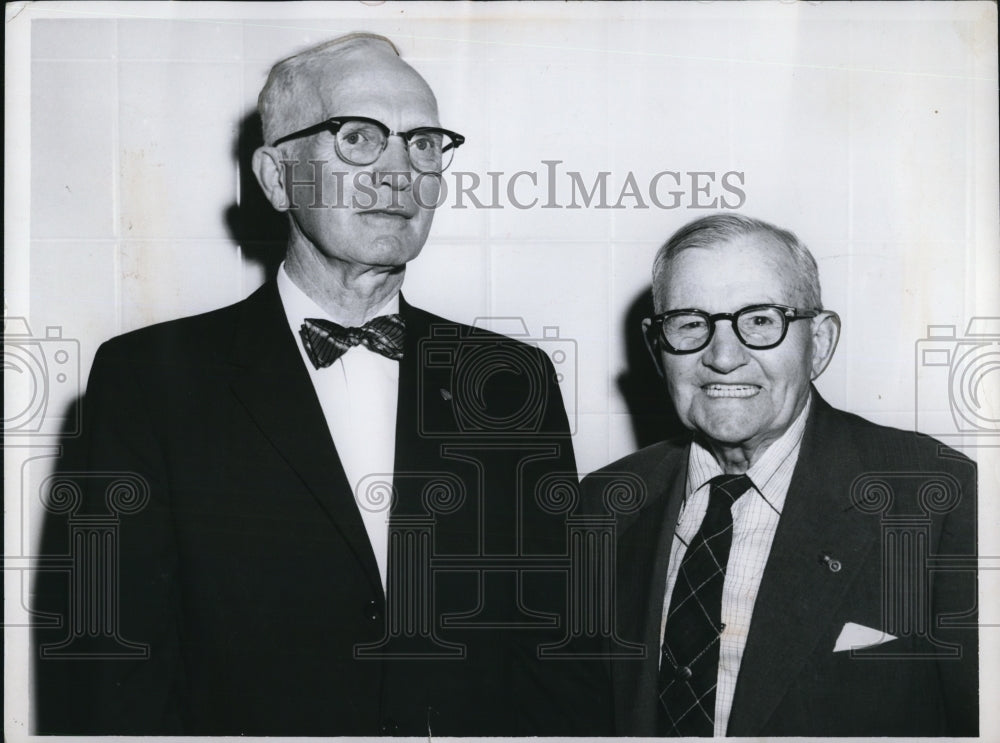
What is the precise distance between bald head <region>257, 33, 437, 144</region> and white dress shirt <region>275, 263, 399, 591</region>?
30cm

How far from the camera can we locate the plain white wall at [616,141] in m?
1.65

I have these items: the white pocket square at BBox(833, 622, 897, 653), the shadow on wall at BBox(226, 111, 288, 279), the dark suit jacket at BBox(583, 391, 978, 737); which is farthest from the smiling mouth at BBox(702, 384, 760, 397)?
the shadow on wall at BBox(226, 111, 288, 279)

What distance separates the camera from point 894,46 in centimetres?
166

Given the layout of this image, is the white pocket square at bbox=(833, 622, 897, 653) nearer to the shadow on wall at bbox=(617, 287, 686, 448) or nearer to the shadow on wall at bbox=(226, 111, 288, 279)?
the shadow on wall at bbox=(617, 287, 686, 448)

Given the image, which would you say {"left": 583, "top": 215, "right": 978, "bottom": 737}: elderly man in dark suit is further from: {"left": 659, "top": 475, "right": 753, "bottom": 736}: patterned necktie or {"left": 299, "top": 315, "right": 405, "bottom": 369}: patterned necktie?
{"left": 299, "top": 315, "right": 405, "bottom": 369}: patterned necktie

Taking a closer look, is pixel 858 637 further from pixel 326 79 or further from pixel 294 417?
pixel 326 79

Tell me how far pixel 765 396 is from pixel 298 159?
92 centimetres

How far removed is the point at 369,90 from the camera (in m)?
1.60

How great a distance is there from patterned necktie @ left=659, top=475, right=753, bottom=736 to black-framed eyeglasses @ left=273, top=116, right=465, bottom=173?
0.78 meters

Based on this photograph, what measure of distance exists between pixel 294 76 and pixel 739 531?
1.13m

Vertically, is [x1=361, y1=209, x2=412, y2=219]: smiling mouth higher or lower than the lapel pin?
higher

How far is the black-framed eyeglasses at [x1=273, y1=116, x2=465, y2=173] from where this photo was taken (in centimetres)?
158

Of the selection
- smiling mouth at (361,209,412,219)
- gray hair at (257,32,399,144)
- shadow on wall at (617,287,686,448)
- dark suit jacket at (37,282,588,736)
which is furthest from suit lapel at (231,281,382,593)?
shadow on wall at (617,287,686,448)

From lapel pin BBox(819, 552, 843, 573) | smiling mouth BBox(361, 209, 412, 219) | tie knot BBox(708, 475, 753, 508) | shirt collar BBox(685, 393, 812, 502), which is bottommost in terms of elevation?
lapel pin BBox(819, 552, 843, 573)
